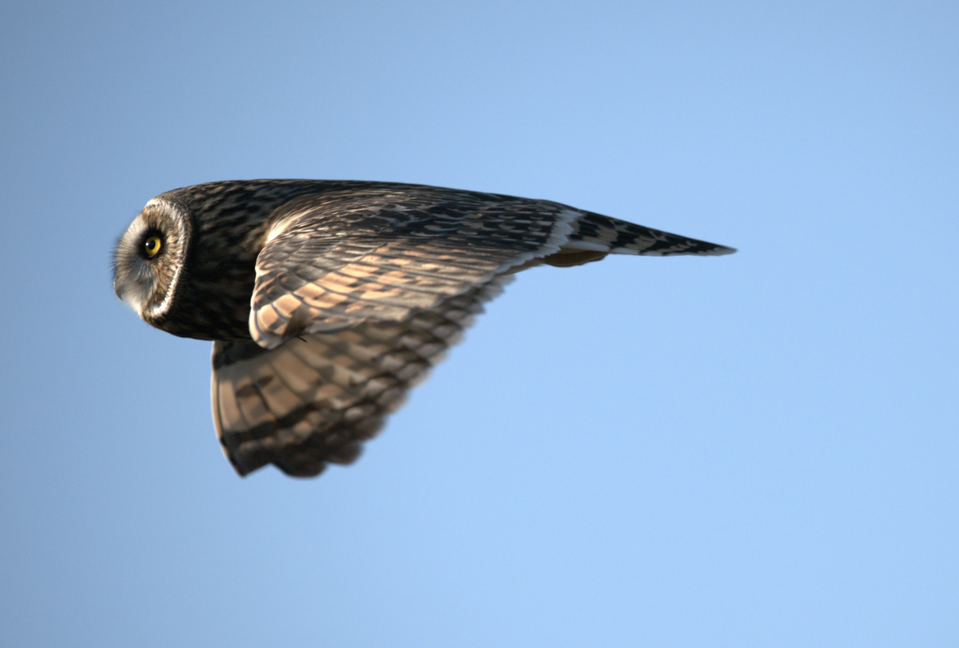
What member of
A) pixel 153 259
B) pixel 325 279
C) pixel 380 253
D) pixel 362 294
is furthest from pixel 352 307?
pixel 153 259

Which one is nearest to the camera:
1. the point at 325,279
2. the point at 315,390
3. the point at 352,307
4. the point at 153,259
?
the point at 352,307

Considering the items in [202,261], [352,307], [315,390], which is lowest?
[315,390]

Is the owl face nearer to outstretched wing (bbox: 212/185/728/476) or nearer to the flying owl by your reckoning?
the flying owl

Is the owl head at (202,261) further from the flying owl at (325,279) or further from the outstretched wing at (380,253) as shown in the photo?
the outstretched wing at (380,253)

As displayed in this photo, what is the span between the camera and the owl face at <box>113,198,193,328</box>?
3.43m

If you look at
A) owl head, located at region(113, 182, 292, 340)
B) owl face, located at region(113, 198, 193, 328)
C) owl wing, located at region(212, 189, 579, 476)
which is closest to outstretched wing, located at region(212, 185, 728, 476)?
owl wing, located at region(212, 189, 579, 476)

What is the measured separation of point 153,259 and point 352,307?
1757 millimetres

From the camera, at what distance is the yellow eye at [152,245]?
11.8ft

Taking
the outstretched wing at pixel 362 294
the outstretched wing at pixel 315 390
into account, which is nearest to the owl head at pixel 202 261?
the outstretched wing at pixel 362 294

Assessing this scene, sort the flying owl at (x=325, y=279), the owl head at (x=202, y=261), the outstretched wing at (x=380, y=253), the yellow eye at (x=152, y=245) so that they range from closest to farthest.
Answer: the outstretched wing at (x=380, y=253) < the flying owl at (x=325, y=279) < the owl head at (x=202, y=261) < the yellow eye at (x=152, y=245)

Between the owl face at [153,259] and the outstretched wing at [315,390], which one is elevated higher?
the owl face at [153,259]

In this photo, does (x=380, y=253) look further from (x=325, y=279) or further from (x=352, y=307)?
(x=352, y=307)

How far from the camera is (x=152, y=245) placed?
365 centimetres

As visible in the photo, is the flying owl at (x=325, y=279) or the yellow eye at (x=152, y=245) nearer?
the flying owl at (x=325, y=279)
